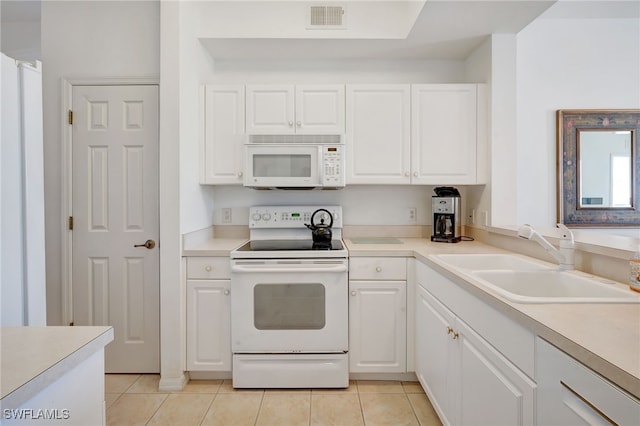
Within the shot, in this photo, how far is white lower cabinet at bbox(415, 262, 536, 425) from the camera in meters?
1.02

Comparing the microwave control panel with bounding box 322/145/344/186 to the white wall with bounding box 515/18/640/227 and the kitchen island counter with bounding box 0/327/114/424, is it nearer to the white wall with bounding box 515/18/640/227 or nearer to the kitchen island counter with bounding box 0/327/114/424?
the white wall with bounding box 515/18/640/227

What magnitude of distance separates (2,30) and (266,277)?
3177 mm

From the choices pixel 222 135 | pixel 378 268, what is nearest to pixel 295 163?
pixel 222 135

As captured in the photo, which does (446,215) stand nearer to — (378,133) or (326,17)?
(378,133)

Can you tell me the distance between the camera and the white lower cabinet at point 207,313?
2.12m

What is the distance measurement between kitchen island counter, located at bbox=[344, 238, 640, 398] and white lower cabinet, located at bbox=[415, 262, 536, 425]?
14 cm

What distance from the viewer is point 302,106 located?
245cm

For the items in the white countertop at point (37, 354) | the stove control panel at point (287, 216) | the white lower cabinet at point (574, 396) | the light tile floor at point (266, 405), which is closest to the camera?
the white countertop at point (37, 354)

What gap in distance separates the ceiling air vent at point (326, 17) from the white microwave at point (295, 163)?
2.54 feet

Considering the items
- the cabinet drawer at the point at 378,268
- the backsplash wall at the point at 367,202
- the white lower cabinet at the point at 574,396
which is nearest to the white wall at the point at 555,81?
the backsplash wall at the point at 367,202

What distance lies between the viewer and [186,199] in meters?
2.21

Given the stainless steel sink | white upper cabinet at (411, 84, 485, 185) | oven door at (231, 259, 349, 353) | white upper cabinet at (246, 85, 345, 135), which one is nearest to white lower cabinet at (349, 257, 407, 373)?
oven door at (231, 259, 349, 353)

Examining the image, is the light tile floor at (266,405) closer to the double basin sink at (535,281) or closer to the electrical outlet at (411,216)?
the double basin sink at (535,281)

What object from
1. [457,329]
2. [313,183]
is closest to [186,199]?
[313,183]
